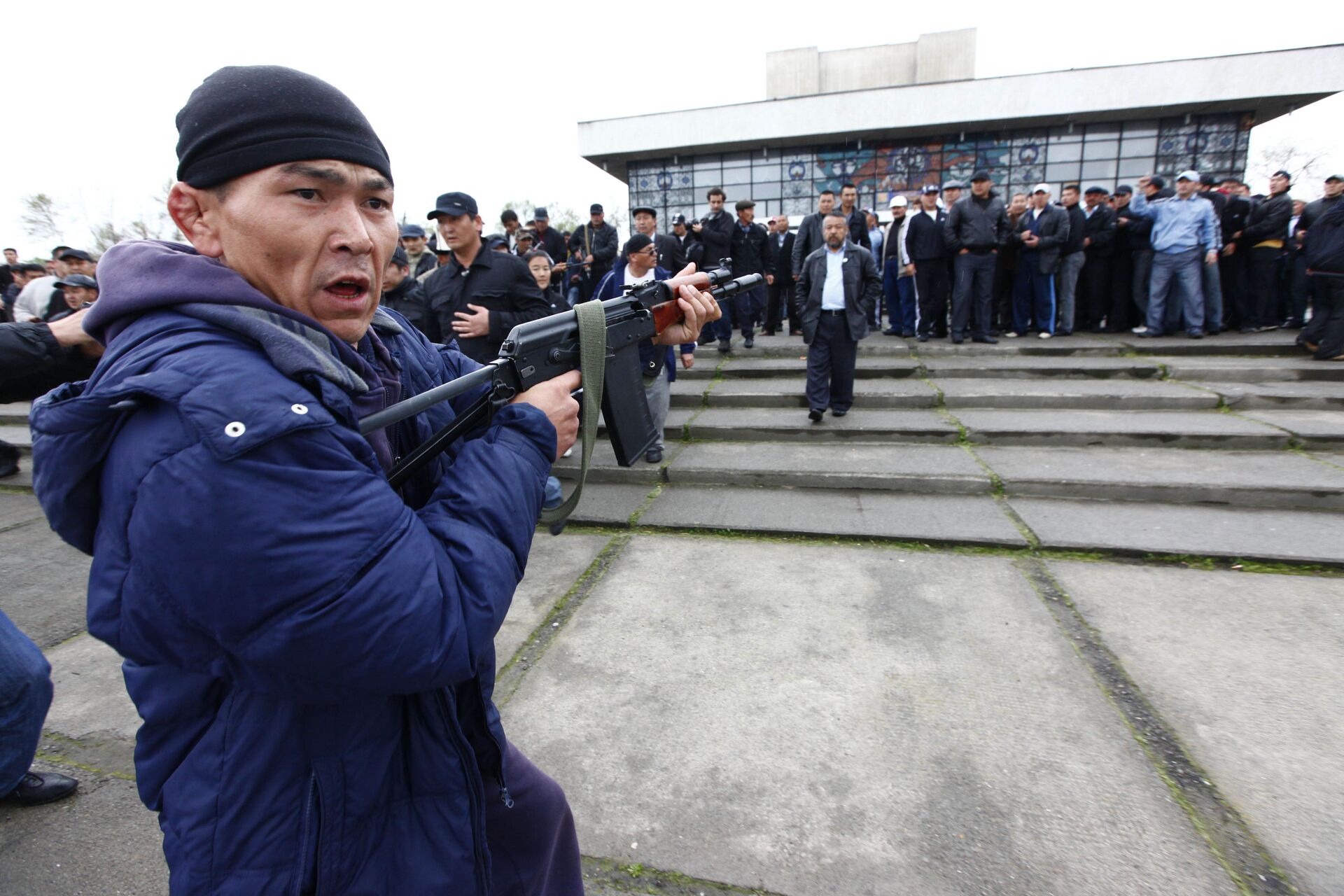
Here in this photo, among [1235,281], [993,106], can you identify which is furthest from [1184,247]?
[993,106]

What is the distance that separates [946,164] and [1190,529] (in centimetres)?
2351

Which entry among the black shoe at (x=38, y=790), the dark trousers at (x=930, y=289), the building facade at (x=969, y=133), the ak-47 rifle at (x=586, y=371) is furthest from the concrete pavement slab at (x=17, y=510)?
the building facade at (x=969, y=133)

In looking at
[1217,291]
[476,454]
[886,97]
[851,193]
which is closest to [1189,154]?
[886,97]

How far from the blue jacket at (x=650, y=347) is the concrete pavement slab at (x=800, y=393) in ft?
2.18

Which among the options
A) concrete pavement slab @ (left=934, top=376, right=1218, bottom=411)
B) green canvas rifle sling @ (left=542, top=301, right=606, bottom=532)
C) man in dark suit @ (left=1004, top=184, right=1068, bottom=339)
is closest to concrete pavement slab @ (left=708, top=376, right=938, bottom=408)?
concrete pavement slab @ (left=934, top=376, right=1218, bottom=411)

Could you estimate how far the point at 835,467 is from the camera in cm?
545

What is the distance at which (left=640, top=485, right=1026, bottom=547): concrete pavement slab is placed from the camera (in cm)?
432

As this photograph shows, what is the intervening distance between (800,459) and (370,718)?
4.93 meters

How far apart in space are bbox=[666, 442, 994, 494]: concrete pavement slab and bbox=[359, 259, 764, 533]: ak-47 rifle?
2836 millimetres

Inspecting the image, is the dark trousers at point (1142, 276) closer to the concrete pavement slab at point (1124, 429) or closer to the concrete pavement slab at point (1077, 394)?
the concrete pavement slab at point (1077, 394)

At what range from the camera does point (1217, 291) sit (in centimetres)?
827

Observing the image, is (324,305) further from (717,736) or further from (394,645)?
(717,736)

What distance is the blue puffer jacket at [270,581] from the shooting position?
31.6 inches

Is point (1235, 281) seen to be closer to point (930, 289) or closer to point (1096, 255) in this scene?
point (1096, 255)
